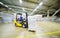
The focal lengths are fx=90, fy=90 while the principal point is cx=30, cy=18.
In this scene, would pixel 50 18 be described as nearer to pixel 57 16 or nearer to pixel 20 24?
pixel 57 16

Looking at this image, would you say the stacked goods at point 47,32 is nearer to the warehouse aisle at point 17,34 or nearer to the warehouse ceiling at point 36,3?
the warehouse aisle at point 17,34

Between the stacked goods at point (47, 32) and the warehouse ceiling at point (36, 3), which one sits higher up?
the warehouse ceiling at point (36, 3)

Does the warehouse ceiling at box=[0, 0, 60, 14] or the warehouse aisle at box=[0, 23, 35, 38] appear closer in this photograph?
the warehouse aisle at box=[0, 23, 35, 38]

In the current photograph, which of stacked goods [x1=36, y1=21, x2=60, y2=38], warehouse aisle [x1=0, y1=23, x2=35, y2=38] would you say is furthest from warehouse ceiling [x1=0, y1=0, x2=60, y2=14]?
warehouse aisle [x1=0, y1=23, x2=35, y2=38]

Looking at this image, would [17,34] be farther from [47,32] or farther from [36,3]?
[36,3]

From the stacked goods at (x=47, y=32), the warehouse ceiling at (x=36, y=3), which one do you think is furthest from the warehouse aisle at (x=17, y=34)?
the warehouse ceiling at (x=36, y=3)

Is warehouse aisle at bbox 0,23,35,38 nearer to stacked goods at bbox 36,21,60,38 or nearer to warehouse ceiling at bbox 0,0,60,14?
stacked goods at bbox 36,21,60,38

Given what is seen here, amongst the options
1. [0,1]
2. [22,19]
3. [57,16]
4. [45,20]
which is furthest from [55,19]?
[0,1]

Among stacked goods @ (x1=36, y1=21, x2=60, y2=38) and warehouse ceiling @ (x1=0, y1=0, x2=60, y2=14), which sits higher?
warehouse ceiling @ (x1=0, y1=0, x2=60, y2=14)

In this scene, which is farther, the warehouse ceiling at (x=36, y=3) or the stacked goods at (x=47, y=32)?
the warehouse ceiling at (x=36, y=3)

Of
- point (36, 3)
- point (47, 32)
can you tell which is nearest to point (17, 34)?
point (47, 32)

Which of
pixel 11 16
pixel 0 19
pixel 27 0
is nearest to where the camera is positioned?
pixel 27 0

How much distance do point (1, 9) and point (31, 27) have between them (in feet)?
25.0

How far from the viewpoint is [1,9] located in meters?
12.1
